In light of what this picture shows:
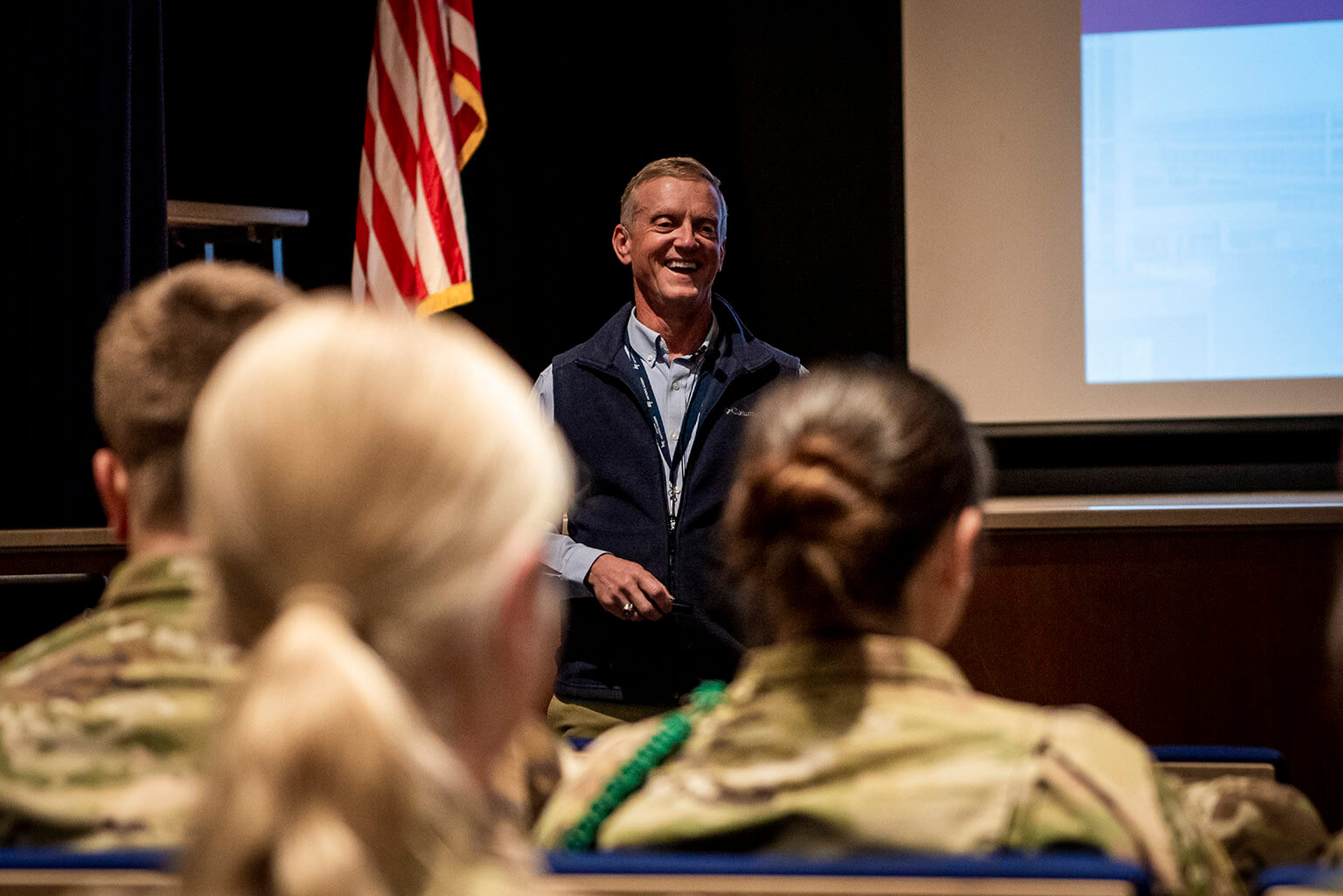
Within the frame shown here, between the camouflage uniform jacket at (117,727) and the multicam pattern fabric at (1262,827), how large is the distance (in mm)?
937

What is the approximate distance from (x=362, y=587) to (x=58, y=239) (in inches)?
116

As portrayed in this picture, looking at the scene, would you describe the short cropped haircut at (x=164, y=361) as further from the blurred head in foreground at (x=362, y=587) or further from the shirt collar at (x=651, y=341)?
the shirt collar at (x=651, y=341)

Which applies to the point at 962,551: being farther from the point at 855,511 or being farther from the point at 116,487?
the point at 116,487

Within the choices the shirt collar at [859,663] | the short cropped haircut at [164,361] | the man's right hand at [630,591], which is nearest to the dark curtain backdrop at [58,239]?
the man's right hand at [630,591]

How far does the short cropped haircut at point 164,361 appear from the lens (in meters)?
1.26

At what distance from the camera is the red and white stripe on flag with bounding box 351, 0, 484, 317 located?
12.2 feet

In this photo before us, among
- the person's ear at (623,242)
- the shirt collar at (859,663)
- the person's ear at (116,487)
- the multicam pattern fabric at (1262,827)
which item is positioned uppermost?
A: the person's ear at (623,242)

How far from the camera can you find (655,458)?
2.73 m

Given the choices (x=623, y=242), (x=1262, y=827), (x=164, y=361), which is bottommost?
(x=1262, y=827)

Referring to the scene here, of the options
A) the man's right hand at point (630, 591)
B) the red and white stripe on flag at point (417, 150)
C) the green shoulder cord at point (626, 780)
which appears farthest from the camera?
the red and white stripe on flag at point (417, 150)

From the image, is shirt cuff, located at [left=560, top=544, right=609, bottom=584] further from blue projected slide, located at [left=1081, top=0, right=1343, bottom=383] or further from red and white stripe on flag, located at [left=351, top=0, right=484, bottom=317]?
blue projected slide, located at [left=1081, top=0, right=1343, bottom=383]

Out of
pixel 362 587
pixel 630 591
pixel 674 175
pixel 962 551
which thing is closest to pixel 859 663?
pixel 962 551

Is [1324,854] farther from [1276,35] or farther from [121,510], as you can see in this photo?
[1276,35]

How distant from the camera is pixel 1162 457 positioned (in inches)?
155
